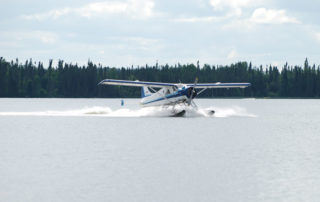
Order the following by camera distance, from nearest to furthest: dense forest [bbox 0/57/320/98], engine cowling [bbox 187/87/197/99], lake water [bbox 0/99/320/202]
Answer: lake water [bbox 0/99/320/202] → engine cowling [bbox 187/87/197/99] → dense forest [bbox 0/57/320/98]

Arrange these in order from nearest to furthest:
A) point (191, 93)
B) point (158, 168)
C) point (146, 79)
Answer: point (158, 168) → point (191, 93) → point (146, 79)

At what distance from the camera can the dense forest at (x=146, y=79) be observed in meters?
148

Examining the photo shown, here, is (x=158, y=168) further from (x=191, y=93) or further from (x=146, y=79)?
(x=146, y=79)

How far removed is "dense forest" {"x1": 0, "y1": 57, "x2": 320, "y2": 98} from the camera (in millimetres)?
148500

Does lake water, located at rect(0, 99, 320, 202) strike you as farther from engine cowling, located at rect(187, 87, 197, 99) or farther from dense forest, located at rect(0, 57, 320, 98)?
dense forest, located at rect(0, 57, 320, 98)

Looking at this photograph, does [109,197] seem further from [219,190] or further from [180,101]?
[180,101]

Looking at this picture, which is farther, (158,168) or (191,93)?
(191,93)

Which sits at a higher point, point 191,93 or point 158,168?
point 191,93

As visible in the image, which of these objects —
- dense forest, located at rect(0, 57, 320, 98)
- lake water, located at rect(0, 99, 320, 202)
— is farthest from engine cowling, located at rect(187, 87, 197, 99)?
dense forest, located at rect(0, 57, 320, 98)

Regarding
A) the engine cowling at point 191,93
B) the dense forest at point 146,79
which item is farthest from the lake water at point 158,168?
the dense forest at point 146,79

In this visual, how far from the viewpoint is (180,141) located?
23.1m

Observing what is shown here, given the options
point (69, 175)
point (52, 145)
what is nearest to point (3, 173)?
point (69, 175)

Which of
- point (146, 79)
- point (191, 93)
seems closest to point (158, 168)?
point (191, 93)

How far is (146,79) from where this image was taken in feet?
542
